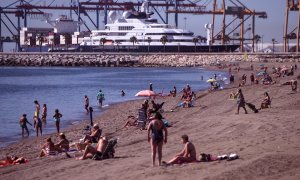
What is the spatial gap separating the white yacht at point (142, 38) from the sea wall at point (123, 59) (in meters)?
5.23

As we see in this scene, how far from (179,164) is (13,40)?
111 m

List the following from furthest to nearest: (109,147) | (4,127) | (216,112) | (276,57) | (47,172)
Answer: (276,57)
(4,127)
(216,112)
(109,147)
(47,172)

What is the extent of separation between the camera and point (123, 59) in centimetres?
8438

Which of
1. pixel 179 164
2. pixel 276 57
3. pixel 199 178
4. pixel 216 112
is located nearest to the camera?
pixel 199 178

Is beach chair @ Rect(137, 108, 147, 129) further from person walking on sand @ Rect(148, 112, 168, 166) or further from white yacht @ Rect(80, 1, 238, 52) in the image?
white yacht @ Rect(80, 1, 238, 52)

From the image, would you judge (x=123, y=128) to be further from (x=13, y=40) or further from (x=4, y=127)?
(x=13, y=40)

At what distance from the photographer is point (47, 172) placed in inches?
375

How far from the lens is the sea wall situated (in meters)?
76.9

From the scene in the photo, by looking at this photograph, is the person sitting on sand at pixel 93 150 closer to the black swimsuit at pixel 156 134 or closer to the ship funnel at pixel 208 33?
the black swimsuit at pixel 156 134

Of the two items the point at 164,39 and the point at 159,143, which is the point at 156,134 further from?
the point at 164,39

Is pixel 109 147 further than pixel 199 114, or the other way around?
pixel 199 114

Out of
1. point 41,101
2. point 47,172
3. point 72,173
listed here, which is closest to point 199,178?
point 72,173

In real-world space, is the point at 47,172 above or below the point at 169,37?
below

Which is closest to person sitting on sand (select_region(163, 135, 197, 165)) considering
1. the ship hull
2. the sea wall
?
the sea wall
